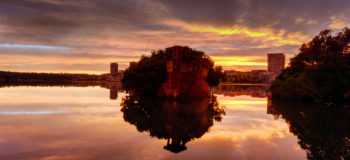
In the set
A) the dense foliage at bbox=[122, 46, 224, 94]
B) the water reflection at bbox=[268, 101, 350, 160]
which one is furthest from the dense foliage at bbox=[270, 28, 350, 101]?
the water reflection at bbox=[268, 101, 350, 160]

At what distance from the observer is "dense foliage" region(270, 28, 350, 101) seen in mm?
30562

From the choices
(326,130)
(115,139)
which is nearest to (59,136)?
(115,139)

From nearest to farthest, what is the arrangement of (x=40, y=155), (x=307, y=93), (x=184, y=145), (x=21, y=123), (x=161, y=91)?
(x=40, y=155)
(x=184, y=145)
(x=21, y=123)
(x=307, y=93)
(x=161, y=91)

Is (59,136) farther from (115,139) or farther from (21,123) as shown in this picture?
(21,123)

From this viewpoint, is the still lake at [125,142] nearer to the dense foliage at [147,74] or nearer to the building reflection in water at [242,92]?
the dense foliage at [147,74]

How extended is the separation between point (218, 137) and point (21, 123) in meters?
10.8

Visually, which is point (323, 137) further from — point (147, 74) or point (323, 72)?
point (147, 74)

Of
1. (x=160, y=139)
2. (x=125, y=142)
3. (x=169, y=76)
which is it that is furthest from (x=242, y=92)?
(x=125, y=142)

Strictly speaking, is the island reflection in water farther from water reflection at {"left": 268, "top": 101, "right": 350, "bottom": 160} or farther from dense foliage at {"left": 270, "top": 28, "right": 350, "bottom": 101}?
dense foliage at {"left": 270, "top": 28, "right": 350, "bottom": 101}

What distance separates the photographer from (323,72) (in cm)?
3222

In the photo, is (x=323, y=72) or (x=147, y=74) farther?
(x=147, y=74)

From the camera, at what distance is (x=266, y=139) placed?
11.6 m

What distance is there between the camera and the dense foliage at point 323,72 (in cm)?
3056

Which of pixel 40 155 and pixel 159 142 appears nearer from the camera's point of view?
pixel 40 155
